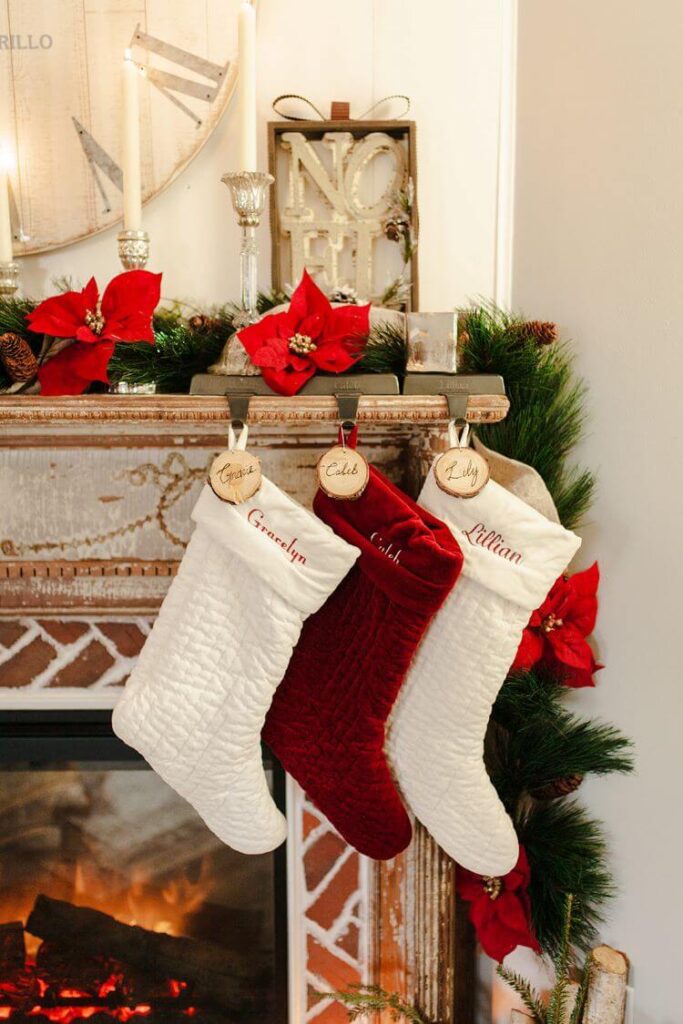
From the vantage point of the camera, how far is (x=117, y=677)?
1.12 m

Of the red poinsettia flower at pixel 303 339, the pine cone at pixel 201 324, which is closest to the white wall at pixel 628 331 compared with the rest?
the red poinsettia flower at pixel 303 339

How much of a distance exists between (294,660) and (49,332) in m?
0.51

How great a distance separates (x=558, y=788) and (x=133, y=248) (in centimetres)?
97

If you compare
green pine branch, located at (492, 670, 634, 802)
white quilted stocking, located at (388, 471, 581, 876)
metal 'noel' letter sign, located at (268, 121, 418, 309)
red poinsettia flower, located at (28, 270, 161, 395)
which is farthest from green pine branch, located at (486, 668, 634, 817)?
red poinsettia flower, located at (28, 270, 161, 395)

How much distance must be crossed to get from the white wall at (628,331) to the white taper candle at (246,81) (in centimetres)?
44

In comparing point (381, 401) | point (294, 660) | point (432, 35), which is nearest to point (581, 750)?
point (294, 660)

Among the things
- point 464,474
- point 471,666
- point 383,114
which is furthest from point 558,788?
point 383,114

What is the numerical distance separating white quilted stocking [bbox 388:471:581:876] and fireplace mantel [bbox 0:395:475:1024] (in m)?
0.12

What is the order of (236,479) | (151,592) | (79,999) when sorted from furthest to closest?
(79,999), (151,592), (236,479)

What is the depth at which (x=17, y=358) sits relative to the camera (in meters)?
0.92

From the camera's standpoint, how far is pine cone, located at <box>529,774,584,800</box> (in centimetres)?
111

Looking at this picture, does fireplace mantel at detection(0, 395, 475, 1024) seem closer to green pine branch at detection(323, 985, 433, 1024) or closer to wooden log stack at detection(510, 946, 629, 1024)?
green pine branch at detection(323, 985, 433, 1024)

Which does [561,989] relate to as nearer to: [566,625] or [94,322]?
[566,625]

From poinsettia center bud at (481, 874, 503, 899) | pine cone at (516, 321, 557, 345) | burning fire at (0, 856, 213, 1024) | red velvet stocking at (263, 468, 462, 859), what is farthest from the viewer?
burning fire at (0, 856, 213, 1024)
